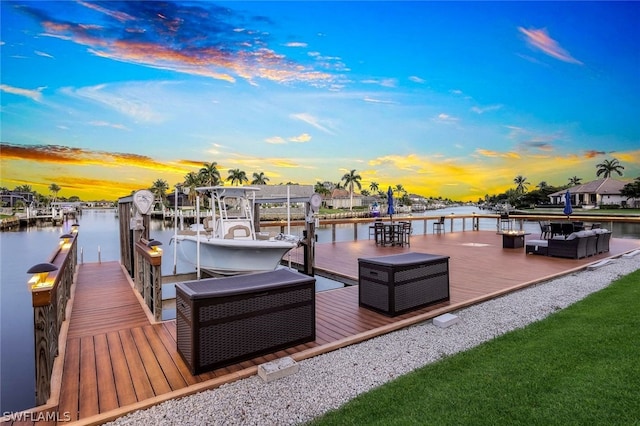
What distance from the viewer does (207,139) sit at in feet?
88.7

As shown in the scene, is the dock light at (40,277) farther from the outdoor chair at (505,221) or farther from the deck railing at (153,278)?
the outdoor chair at (505,221)

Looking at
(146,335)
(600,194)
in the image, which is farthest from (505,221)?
(600,194)

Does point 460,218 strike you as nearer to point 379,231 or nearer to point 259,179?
point 379,231

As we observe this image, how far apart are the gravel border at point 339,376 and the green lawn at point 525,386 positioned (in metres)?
0.20

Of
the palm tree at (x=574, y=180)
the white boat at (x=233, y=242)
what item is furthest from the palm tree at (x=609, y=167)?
the white boat at (x=233, y=242)

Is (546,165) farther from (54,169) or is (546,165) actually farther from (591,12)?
(54,169)

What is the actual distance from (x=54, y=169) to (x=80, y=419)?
107ft

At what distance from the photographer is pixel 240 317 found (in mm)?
3027

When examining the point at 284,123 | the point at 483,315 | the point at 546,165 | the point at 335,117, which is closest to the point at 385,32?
the point at 335,117

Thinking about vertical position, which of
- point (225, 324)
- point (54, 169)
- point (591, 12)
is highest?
point (591, 12)

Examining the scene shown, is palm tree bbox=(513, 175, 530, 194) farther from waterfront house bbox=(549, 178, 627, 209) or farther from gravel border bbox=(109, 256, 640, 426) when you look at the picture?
gravel border bbox=(109, 256, 640, 426)

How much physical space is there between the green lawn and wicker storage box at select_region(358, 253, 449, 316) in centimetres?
115

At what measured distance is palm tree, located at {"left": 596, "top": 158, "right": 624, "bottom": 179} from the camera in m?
66.8

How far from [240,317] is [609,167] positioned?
8845cm
